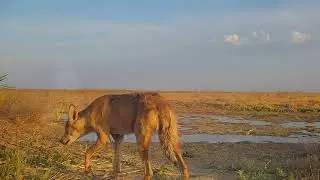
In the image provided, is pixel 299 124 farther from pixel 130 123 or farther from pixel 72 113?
pixel 130 123

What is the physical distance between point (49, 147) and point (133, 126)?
4.02 m

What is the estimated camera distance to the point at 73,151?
14.2 m

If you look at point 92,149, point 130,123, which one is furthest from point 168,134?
point 92,149

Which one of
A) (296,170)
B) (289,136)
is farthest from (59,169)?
(289,136)

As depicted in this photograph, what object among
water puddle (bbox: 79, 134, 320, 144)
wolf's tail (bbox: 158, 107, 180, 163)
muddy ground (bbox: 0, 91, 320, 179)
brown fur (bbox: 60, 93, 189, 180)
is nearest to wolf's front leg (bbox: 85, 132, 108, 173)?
brown fur (bbox: 60, 93, 189, 180)

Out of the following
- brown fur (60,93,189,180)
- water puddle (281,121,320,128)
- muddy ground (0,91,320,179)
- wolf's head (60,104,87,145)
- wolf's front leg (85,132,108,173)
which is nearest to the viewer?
brown fur (60,93,189,180)

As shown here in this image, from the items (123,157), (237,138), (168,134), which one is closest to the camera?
(168,134)

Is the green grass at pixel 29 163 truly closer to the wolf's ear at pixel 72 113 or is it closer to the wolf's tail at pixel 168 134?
the wolf's ear at pixel 72 113

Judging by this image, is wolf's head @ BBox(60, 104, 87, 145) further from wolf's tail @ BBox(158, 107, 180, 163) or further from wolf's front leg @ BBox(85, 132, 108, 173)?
wolf's tail @ BBox(158, 107, 180, 163)

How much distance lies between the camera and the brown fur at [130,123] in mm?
10242

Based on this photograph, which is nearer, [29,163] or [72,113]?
[29,163]

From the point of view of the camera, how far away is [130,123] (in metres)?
10.9

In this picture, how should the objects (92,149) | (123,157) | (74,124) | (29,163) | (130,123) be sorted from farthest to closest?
(123,157) → (74,124) → (29,163) → (92,149) → (130,123)

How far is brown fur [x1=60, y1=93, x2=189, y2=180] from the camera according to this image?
10.2 metres
